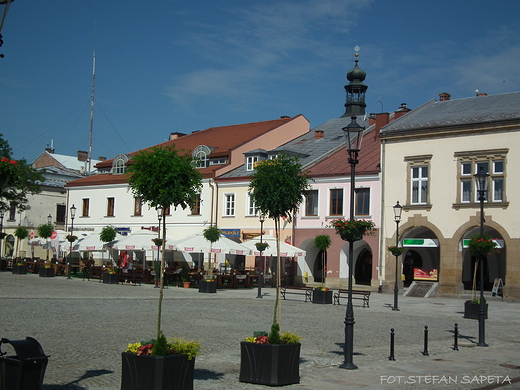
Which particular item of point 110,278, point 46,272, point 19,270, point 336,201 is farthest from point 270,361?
point 19,270

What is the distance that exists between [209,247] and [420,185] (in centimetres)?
1215

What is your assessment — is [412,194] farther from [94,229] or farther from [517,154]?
[94,229]

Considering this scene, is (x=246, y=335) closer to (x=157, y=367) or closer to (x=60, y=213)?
(x=157, y=367)

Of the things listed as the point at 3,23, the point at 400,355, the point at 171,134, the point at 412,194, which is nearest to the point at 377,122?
the point at 412,194

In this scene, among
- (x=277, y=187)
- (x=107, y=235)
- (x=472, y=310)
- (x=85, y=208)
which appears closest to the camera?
(x=277, y=187)

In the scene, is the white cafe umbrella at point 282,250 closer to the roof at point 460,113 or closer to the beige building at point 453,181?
the beige building at point 453,181

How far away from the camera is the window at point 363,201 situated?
3894 centimetres

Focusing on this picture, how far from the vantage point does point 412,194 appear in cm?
3738

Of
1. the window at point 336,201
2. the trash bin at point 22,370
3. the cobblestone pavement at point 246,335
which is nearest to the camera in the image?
the trash bin at point 22,370

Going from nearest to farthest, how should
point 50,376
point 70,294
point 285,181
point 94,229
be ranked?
point 50,376 < point 285,181 < point 70,294 < point 94,229

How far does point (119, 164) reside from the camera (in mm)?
53625

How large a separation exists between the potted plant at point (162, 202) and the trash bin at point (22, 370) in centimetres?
141

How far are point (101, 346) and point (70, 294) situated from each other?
47.6 ft

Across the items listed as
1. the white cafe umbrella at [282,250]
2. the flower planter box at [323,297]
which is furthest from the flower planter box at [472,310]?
the white cafe umbrella at [282,250]
